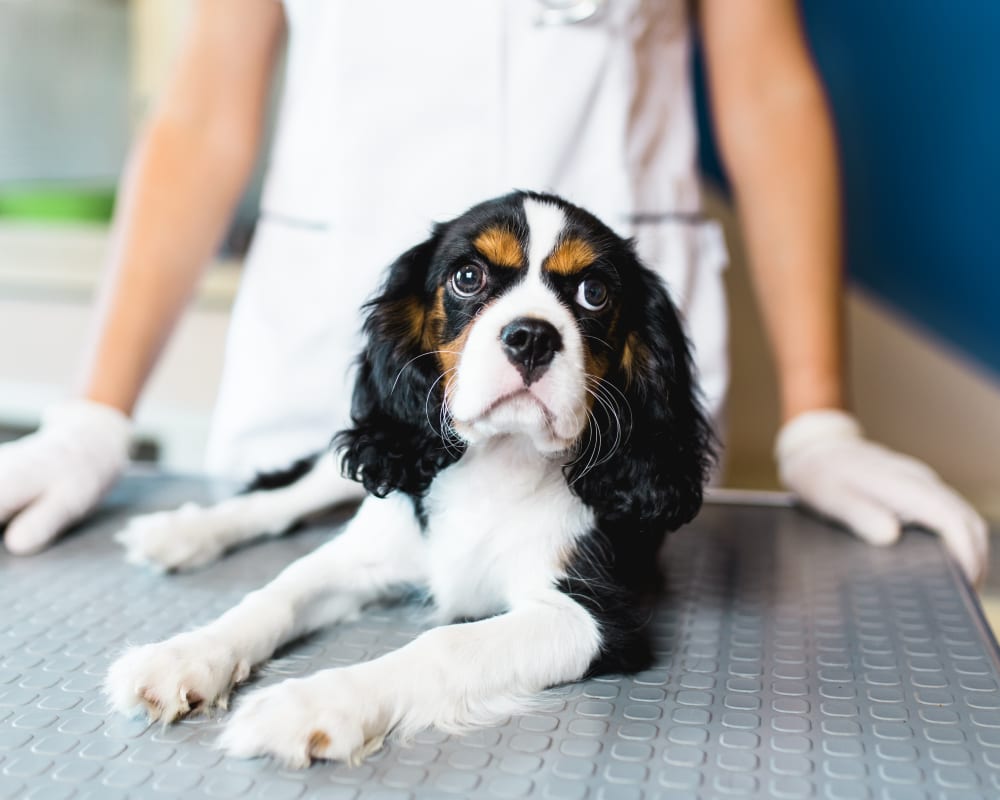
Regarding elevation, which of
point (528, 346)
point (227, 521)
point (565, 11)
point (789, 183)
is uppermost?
point (565, 11)

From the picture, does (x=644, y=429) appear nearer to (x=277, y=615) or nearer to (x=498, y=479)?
(x=498, y=479)

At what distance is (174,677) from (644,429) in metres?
0.54

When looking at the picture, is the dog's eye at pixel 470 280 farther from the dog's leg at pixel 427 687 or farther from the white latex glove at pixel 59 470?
the white latex glove at pixel 59 470

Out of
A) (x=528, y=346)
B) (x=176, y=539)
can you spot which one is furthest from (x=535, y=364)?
(x=176, y=539)

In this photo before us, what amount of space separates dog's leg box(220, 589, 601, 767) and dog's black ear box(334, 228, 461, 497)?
19 centimetres

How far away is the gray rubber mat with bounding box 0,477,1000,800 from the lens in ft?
2.70

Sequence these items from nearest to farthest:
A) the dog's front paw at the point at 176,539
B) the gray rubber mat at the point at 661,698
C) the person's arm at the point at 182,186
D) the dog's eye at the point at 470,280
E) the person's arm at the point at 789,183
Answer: the gray rubber mat at the point at 661,698
the dog's eye at the point at 470,280
the dog's front paw at the point at 176,539
the person's arm at the point at 182,186
the person's arm at the point at 789,183

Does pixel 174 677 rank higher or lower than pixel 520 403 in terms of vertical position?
lower

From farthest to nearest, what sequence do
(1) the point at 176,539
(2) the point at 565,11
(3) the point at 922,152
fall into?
(3) the point at 922,152, (2) the point at 565,11, (1) the point at 176,539

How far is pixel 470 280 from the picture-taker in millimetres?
1089

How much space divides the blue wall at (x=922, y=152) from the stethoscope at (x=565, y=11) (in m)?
1.22

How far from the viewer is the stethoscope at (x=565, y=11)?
165 centimetres

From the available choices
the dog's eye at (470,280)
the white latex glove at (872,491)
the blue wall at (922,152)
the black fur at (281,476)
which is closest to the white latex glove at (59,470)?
the black fur at (281,476)

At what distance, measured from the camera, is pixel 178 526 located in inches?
53.6
